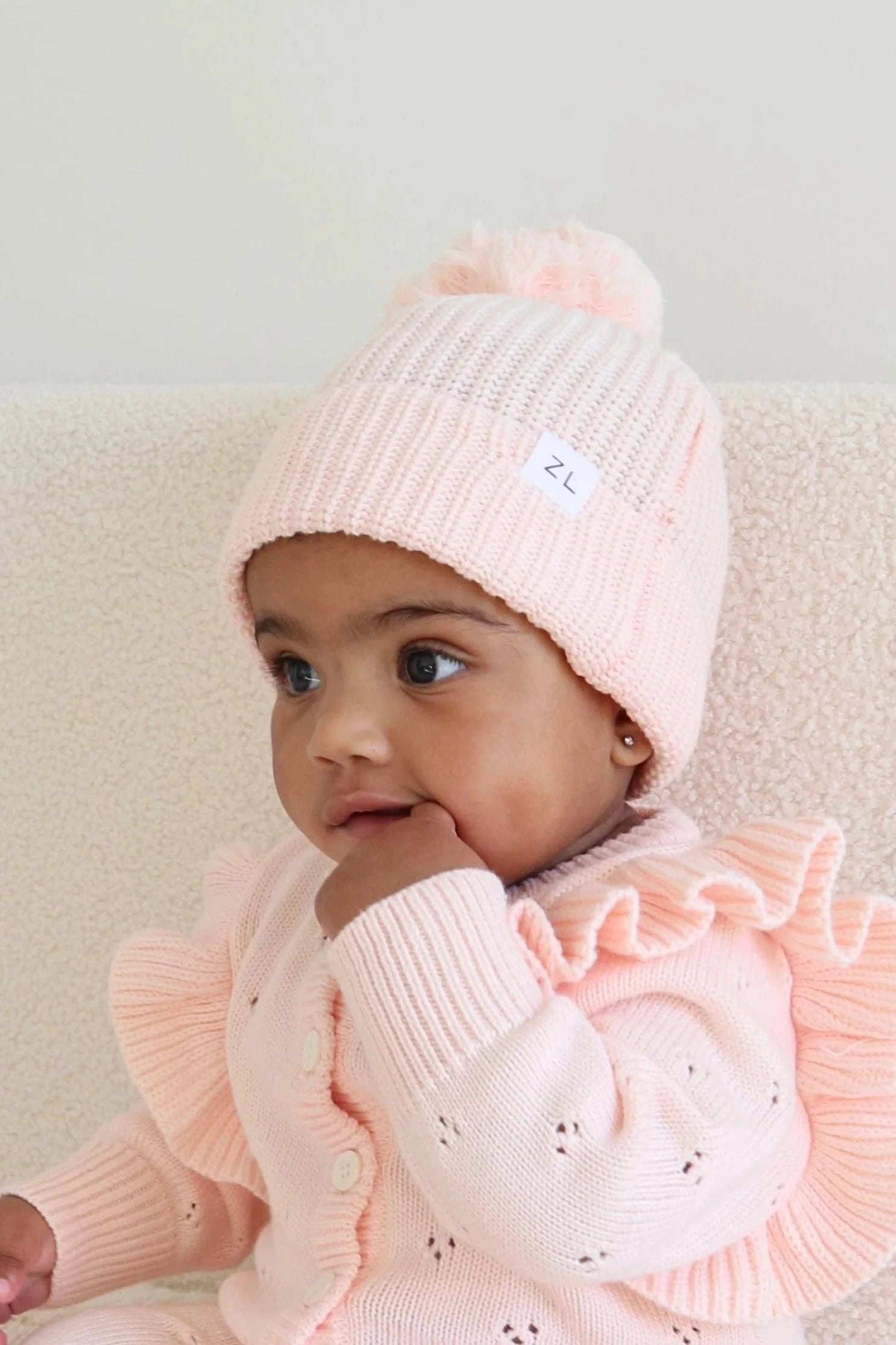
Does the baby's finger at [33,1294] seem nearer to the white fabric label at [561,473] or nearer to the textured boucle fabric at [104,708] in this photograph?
the textured boucle fabric at [104,708]

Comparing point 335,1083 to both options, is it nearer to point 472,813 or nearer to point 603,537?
point 472,813

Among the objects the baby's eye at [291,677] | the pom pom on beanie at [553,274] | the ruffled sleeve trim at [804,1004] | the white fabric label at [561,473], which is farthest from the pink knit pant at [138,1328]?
the pom pom on beanie at [553,274]

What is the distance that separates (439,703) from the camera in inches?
38.5

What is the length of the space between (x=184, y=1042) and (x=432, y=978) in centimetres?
40

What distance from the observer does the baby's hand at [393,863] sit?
36.5 inches

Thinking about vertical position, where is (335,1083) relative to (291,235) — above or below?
below

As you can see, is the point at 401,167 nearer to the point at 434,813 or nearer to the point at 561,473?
the point at 561,473

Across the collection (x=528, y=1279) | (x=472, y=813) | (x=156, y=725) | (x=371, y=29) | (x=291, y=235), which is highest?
(x=371, y=29)

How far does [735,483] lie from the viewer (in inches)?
50.0

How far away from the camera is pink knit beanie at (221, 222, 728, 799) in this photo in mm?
976

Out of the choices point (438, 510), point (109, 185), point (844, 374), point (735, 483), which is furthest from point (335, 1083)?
point (109, 185)

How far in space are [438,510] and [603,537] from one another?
115 mm

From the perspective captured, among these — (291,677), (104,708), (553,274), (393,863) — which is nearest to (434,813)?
(393,863)

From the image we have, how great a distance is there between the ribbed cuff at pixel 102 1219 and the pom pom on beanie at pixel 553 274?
725mm
